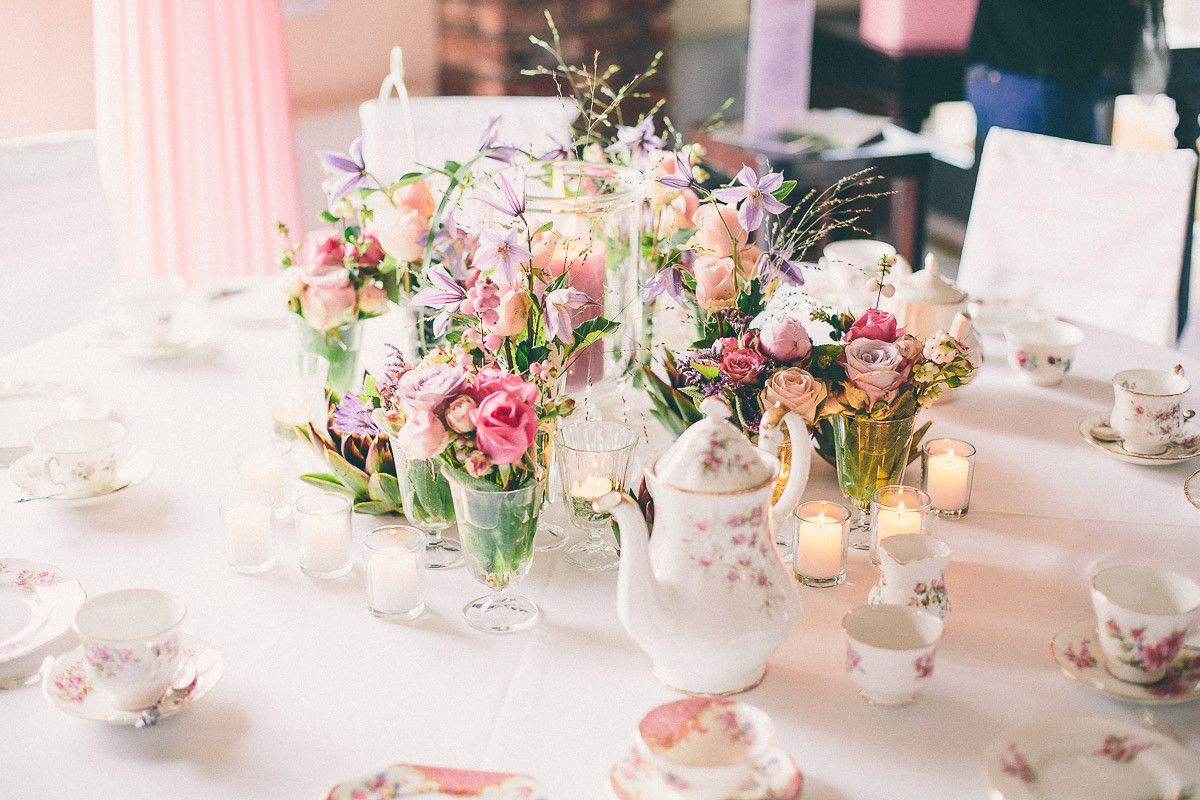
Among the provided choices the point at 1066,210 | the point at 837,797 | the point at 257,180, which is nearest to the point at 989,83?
the point at 1066,210

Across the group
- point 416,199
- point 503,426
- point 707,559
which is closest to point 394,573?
point 503,426

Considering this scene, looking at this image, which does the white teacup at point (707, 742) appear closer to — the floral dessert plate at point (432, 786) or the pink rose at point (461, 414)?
the floral dessert plate at point (432, 786)

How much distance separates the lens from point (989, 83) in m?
3.20

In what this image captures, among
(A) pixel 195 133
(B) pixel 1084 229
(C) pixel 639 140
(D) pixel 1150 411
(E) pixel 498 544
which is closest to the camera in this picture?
(E) pixel 498 544

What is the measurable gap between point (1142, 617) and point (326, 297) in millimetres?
983

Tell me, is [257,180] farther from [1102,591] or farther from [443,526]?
[1102,591]

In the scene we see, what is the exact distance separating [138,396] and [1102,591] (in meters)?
1.27

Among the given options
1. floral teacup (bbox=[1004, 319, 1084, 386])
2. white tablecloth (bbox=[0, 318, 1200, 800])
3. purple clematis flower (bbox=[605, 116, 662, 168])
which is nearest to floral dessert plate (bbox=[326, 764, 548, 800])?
white tablecloth (bbox=[0, 318, 1200, 800])

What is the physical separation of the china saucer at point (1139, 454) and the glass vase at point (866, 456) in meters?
0.34

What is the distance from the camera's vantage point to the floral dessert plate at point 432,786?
845 millimetres

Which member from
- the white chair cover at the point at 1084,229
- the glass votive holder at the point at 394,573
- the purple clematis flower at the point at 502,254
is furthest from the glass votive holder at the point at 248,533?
the white chair cover at the point at 1084,229

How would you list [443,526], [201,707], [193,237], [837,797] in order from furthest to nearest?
[193,237], [443,526], [201,707], [837,797]

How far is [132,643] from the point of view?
917mm

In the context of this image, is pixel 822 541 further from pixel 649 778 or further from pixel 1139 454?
pixel 1139 454
